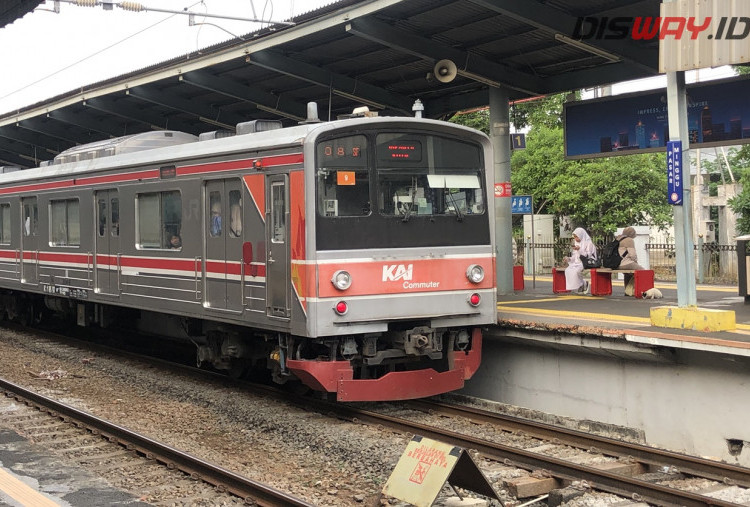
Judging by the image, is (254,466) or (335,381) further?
(335,381)

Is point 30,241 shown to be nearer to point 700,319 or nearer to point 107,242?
point 107,242

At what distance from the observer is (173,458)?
776cm

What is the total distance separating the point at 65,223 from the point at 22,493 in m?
8.34

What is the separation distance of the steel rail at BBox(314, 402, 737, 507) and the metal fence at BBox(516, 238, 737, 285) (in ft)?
26.1

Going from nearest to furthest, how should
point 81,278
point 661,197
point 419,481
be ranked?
1. point 419,481
2. point 81,278
3. point 661,197

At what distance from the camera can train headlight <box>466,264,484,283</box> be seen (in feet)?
31.8

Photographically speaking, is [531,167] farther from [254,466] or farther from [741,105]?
[254,466]

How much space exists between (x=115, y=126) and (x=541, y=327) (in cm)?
1581

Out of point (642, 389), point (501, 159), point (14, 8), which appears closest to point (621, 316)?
point (642, 389)

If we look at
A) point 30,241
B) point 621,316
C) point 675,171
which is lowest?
point 621,316

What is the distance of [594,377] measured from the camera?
9.55m

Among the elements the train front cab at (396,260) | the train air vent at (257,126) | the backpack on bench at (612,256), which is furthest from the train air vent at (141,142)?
the backpack on bench at (612,256)

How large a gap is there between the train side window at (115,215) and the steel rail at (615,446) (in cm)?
518

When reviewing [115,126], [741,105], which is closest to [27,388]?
[741,105]
